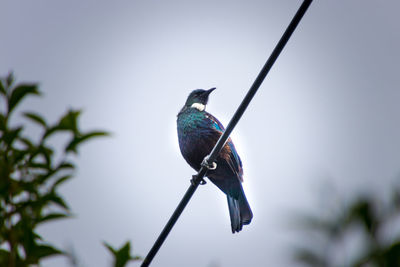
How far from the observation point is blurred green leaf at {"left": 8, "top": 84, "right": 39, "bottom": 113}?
6.07 feet

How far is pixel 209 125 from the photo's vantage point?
5.54m

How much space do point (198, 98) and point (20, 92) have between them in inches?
184

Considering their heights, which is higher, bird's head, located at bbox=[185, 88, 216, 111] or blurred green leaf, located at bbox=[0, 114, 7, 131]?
bird's head, located at bbox=[185, 88, 216, 111]

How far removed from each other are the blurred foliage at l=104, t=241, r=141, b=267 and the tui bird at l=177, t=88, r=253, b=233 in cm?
348

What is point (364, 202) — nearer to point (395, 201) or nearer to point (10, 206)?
point (395, 201)

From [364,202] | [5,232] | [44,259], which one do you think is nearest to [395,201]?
[364,202]

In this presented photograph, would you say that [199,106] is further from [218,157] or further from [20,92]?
[20,92]

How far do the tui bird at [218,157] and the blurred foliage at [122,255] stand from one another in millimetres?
3483

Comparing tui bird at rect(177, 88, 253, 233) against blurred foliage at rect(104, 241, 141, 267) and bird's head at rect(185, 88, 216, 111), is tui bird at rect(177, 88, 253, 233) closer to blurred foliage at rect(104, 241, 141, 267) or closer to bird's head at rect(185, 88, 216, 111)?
bird's head at rect(185, 88, 216, 111)

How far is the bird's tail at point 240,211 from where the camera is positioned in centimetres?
517

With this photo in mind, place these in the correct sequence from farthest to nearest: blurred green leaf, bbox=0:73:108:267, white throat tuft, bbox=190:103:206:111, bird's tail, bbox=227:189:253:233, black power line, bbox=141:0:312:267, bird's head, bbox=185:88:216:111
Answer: bird's head, bbox=185:88:216:111
white throat tuft, bbox=190:103:206:111
bird's tail, bbox=227:189:253:233
black power line, bbox=141:0:312:267
blurred green leaf, bbox=0:73:108:267

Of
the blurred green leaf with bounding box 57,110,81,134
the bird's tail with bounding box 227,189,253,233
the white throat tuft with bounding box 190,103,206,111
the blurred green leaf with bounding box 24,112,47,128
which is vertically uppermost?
the white throat tuft with bounding box 190,103,206,111

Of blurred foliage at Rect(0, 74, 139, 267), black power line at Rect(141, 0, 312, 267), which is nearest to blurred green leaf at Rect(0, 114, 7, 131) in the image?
blurred foliage at Rect(0, 74, 139, 267)

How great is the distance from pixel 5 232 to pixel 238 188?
4.01 m
